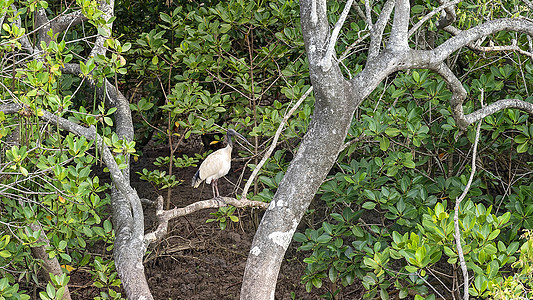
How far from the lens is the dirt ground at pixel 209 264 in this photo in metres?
6.07

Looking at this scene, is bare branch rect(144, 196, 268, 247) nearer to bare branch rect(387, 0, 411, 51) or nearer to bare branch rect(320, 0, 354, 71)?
bare branch rect(320, 0, 354, 71)

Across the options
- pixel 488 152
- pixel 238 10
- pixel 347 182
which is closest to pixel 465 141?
pixel 488 152

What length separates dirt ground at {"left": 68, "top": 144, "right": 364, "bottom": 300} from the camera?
607 centimetres

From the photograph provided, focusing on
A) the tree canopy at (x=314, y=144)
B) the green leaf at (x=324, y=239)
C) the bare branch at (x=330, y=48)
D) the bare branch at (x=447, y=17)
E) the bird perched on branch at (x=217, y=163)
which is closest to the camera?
the bare branch at (x=330, y=48)

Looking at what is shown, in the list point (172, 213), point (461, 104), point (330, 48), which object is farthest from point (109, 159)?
point (461, 104)

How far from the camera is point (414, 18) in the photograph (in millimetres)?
5371

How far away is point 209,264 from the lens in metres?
6.59

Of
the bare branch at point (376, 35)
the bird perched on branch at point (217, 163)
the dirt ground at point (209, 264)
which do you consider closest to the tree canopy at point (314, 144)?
the bare branch at point (376, 35)

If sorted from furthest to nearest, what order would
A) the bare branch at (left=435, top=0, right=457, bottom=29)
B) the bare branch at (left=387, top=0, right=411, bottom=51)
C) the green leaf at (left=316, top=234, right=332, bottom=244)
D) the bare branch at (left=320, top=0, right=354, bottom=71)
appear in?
the green leaf at (left=316, top=234, right=332, bottom=244) → the bare branch at (left=435, top=0, right=457, bottom=29) → the bare branch at (left=387, top=0, right=411, bottom=51) → the bare branch at (left=320, top=0, right=354, bottom=71)

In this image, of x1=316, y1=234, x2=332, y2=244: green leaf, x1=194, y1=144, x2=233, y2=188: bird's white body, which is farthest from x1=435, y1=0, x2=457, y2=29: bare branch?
x1=194, y1=144, x2=233, y2=188: bird's white body

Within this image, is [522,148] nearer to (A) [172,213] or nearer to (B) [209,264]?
(A) [172,213]

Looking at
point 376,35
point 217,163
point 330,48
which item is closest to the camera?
point 330,48

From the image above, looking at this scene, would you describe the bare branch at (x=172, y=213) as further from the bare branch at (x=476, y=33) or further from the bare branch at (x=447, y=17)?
the bare branch at (x=447, y=17)

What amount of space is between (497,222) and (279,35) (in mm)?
2760
